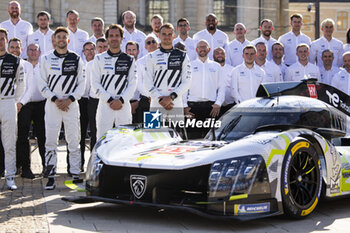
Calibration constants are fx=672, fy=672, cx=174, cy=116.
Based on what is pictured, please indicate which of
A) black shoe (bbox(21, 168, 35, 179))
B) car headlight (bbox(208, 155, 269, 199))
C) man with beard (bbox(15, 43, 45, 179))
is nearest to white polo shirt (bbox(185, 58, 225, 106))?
man with beard (bbox(15, 43, 45, 179))

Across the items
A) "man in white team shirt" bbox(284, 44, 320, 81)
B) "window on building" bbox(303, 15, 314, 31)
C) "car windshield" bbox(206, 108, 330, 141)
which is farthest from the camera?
"window on building" bbox(303, 15, 314, 31)

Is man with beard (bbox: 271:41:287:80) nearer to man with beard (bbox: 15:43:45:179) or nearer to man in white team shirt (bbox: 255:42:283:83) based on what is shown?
man in white team shirt (bbox: 255:42:283:83)

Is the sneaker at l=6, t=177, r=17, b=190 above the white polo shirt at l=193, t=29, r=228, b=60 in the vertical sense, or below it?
below

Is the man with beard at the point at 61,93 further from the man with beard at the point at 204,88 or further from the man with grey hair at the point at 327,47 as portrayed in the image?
the man with grey hair at the point at 327,47

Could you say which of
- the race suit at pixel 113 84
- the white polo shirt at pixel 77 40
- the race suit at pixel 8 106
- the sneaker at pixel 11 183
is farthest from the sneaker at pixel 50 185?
the white polo shirt at pixel 77 40

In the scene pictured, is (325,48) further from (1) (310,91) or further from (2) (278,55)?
(1) (310,91)

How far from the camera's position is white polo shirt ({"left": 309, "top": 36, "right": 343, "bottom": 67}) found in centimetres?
1265

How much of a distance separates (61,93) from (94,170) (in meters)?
2.51

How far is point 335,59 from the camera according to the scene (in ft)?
41.5

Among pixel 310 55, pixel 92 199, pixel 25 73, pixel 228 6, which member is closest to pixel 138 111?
pixel 25 73

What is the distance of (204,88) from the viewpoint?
11195mm

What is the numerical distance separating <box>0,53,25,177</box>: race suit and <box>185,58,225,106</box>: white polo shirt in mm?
3166

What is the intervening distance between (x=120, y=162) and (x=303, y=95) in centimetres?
273

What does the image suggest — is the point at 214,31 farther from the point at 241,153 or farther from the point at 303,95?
the point at 241,153
